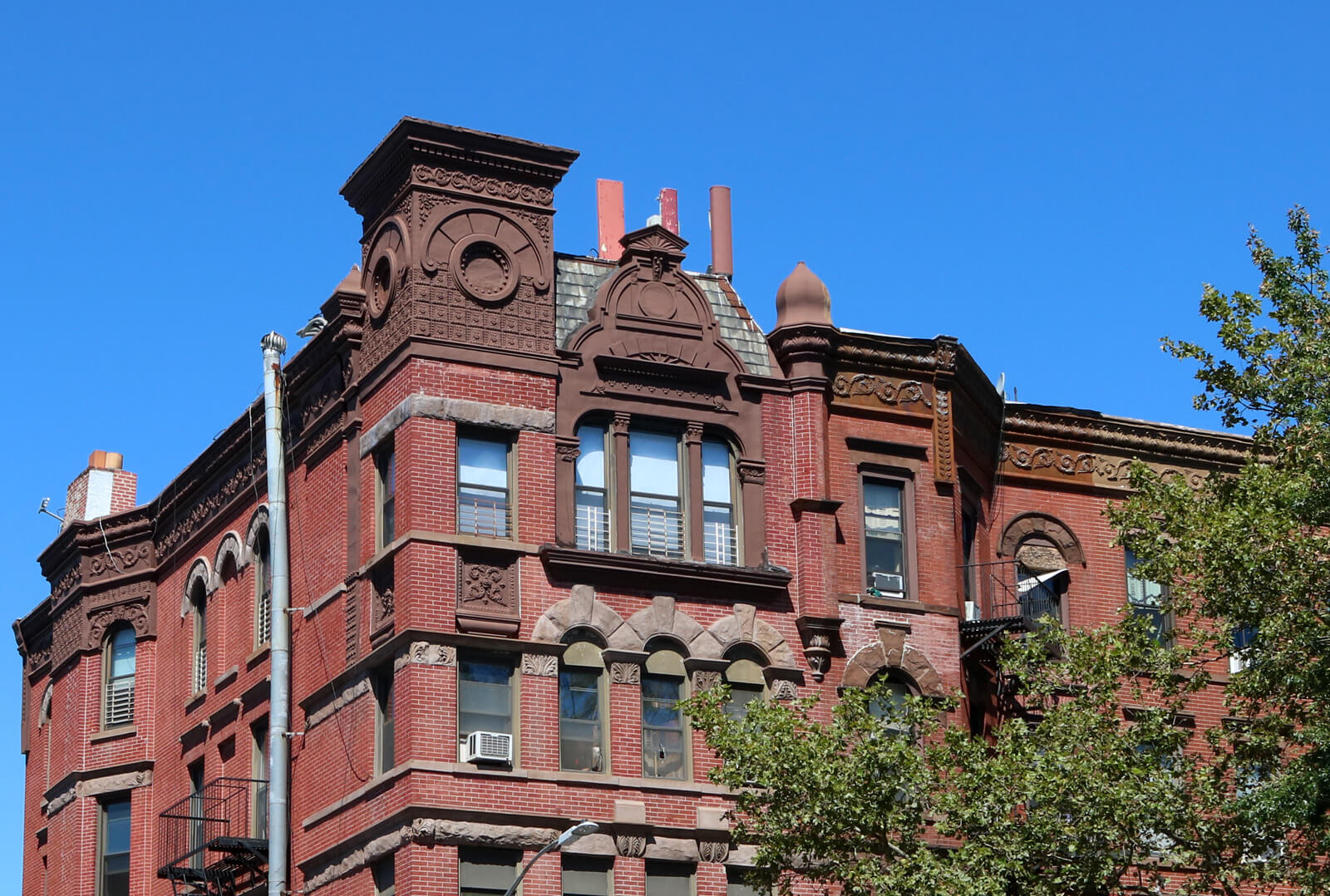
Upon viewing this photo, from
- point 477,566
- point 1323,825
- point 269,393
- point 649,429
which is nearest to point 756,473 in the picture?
point 649,429

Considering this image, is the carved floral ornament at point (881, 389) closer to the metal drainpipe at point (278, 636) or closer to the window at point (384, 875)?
the metal drainpipe at point (278, 636)

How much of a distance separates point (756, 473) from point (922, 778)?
8664 millimetres

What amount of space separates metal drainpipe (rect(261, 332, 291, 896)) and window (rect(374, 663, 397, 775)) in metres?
2.67

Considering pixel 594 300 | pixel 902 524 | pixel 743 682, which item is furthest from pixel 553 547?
pixel 902 524

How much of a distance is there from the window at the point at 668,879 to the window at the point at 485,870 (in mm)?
2321

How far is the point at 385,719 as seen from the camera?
36.9m

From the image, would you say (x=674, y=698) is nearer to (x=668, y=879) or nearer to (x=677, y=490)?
(x=668, y=879)

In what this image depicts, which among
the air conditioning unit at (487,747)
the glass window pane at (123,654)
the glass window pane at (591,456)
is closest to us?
the air conditioning unit at (487,747)

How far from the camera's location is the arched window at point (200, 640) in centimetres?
4494

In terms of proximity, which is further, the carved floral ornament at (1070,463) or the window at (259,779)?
the carved floral ornament at (1070,463)

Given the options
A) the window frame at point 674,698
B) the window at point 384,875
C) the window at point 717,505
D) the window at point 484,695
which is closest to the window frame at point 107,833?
the window at point 384,875

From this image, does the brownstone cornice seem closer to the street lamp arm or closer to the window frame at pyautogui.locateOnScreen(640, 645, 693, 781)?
the window frame at pyautogui.locateOnScreen(640, 645, 693, 781)

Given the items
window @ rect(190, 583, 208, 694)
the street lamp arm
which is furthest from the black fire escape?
the street lamp arm

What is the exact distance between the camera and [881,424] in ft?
134
